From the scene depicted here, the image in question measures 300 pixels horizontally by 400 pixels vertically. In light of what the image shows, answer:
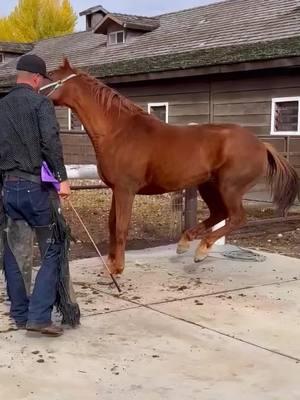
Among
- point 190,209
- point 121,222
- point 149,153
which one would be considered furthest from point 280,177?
point 121,222

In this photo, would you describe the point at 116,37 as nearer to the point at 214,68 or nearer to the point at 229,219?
the point at 214,68

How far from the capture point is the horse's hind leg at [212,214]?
6832 millimetres

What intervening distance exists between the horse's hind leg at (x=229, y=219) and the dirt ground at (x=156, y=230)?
1615mm

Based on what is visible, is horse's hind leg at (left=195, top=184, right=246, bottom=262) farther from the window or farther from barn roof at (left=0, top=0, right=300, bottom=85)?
the window

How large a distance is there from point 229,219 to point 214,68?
8246 millimetres

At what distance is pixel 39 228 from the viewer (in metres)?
4.40

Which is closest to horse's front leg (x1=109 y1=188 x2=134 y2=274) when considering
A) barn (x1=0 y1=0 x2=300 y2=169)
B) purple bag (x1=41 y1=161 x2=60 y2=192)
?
purple bag (x1=41 y1=161 x2=60 y2=192)

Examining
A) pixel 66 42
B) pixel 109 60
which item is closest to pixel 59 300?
pixel 109 60

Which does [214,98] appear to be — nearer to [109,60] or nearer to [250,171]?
[109,60]

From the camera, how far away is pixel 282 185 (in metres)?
6.93

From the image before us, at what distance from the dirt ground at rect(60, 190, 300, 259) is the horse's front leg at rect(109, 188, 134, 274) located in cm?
148

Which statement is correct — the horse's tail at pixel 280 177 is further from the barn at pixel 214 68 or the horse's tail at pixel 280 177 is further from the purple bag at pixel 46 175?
the barn at pixel 214 68

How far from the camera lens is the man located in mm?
4258

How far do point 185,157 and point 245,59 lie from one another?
7.67 metres
